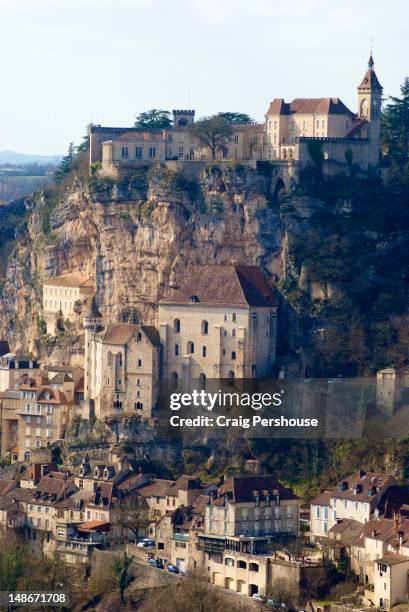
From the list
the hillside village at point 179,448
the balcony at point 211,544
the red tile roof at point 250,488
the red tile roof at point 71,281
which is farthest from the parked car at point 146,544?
the red tile roof at point 71,281

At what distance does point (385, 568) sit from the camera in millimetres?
96562

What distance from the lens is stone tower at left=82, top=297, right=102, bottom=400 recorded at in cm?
12031

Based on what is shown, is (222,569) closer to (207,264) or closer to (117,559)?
(117,559)

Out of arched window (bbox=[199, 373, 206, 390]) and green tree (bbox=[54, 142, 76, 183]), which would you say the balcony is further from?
green tree (bbox=[54, 142, 76, 183])

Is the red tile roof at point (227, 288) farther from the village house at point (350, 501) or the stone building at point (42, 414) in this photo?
the village house at point (350, 501)

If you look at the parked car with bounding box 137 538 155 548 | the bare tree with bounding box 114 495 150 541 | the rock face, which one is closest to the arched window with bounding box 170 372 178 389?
the rock face

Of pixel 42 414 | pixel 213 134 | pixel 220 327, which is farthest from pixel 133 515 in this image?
pixel 213 134

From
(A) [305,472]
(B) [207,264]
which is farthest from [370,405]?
(B) [207,264]

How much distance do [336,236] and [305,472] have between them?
14248 mm

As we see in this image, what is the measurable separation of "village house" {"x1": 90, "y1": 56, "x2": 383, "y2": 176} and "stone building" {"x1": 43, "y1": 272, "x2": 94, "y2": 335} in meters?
6.48

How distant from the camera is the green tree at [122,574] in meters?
104

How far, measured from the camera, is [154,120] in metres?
136

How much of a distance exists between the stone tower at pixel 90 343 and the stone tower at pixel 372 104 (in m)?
16.8

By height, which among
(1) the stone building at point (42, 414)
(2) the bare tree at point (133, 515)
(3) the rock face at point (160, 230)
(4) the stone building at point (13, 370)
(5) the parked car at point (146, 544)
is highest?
(3) the rock face at point (160, 230)
